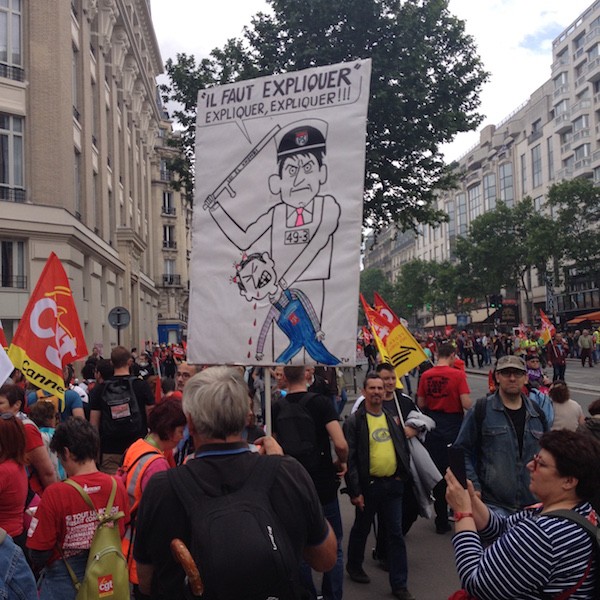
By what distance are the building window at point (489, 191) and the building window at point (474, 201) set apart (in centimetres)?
225

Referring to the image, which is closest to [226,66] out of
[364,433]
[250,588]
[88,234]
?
[88,234]

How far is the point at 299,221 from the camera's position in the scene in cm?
391

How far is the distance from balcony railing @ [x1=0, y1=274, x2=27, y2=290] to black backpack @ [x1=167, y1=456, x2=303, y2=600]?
20340 millimetres

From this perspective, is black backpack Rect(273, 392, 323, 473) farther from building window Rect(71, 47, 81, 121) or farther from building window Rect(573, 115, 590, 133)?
building window Rect(573, 115, 590, 133)

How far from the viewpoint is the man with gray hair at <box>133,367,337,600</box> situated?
2119mm

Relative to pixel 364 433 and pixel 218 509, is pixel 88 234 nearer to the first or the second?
pixel 364 433

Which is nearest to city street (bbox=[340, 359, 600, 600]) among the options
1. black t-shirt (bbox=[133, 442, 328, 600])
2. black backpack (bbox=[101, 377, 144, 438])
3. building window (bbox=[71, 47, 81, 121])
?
black backpack (bbox=[101, 377, 144, 438])

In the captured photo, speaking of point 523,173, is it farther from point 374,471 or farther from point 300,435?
point 300,435

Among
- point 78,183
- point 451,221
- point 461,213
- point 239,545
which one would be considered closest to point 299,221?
point 239,545

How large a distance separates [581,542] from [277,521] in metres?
1.04

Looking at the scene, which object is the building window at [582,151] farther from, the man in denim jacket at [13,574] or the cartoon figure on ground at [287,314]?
the man in denim jacket at [13,574]

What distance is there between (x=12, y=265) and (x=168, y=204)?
45197 millimetres

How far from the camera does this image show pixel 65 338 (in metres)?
6.88

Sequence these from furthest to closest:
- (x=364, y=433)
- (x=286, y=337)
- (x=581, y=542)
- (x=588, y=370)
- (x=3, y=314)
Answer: (x=588, y=370) < (x=3, y=314) < (x=364, y=433) < (x=286, y=337) < (x=581, y=542)
